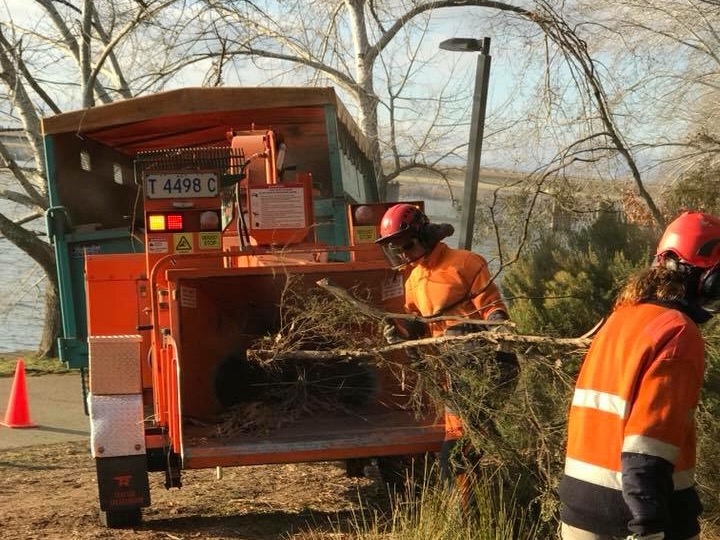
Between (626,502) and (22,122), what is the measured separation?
1261 cm

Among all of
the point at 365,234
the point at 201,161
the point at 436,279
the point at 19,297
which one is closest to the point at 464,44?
the point at 365,234

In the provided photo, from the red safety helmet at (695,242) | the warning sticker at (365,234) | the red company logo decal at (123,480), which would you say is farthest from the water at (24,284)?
the red safety helmet at (695,242)

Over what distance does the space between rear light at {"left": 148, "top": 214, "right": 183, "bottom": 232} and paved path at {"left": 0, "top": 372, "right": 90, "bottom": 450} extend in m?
4.16

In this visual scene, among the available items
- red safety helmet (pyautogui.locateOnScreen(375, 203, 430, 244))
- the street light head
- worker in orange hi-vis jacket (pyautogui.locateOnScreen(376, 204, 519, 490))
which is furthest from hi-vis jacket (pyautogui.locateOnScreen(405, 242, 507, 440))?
the street light head

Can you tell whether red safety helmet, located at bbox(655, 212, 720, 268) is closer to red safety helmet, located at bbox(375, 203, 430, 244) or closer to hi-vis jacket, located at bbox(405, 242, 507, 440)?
hi-vis jacket, located at bbox(405, 242, 507, 440)

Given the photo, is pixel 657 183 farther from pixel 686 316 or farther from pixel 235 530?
pixel 686 316

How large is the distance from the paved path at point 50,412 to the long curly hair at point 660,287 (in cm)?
778

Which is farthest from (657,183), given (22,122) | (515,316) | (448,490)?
(22,122)

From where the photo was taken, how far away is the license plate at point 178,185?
629 cm

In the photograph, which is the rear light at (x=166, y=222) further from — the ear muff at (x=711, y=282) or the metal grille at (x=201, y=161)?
Answer: the ear muff at (x=711, y=282)

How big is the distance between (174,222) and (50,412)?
606 cm

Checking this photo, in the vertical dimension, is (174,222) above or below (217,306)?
above

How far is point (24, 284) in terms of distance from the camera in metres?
16.5

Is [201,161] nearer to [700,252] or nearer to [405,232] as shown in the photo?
[405,232]
